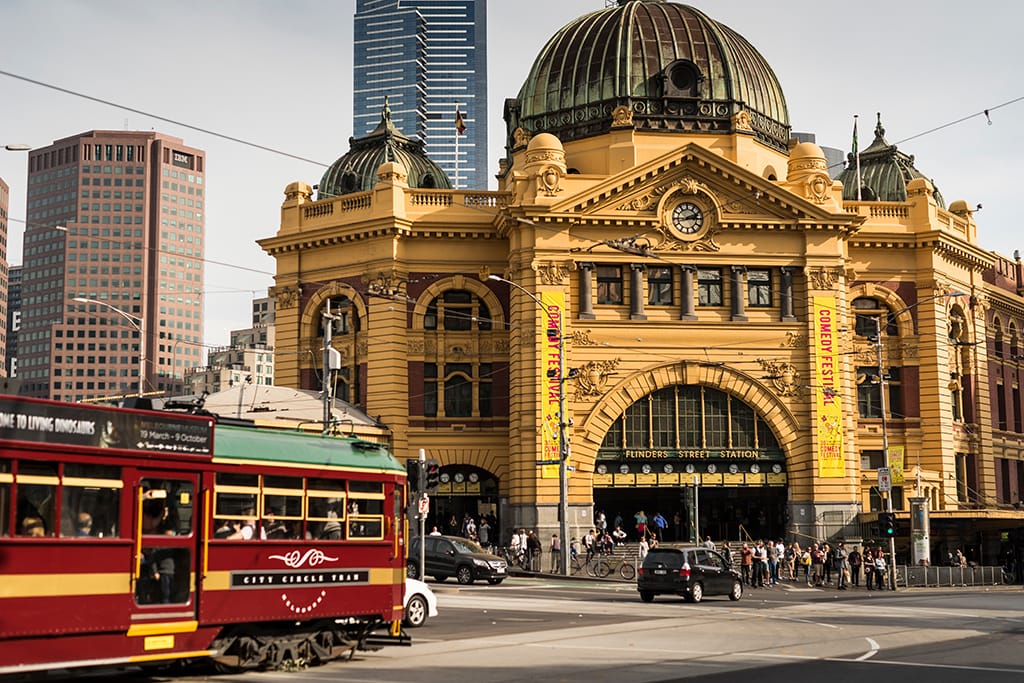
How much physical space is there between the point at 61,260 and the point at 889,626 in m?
180

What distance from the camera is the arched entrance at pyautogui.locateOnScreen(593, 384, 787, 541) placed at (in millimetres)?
57656

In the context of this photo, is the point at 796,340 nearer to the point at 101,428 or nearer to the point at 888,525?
the point at 888,525

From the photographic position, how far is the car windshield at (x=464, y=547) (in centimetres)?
4410

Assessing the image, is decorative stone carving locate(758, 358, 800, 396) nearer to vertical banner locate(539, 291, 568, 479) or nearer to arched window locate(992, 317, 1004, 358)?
vertical banner locate(539, 291, 568, 479)

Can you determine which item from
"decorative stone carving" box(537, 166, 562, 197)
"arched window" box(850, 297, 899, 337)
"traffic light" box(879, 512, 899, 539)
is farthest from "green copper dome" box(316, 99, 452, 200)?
"traffic light" box(879, 512, 899, 539)

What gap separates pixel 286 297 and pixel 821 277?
25.2 meters

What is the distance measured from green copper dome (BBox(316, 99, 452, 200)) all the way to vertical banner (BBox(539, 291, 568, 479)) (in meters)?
13.6

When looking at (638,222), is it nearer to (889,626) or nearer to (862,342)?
(862,342)

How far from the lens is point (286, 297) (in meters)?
64.0

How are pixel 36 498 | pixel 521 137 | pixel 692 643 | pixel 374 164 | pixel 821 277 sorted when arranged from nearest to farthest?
1. pixel 36 498
2. pixel 692 643
3. pixel 821 277
4. pixel 521 137
5. pixel 374 164

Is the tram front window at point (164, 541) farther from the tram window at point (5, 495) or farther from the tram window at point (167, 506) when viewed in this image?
the tram window at point (5, 495)

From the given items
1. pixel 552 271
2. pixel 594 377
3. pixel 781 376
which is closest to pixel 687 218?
pixel 552 271

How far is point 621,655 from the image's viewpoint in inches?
858

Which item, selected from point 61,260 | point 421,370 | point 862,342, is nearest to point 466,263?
point 421,370
